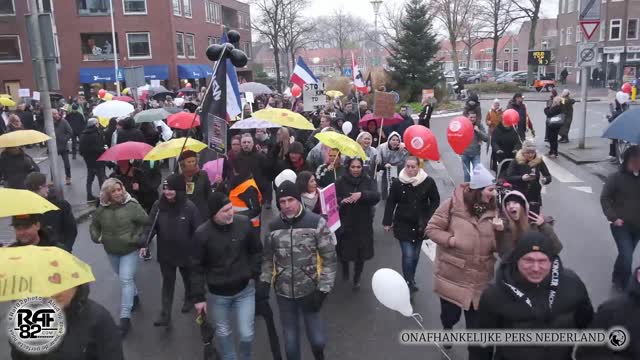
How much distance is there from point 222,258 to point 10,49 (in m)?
41.4

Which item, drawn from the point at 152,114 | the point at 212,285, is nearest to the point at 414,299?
the point at 212,285

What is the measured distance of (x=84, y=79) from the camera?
4062 cm

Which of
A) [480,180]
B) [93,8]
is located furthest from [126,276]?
[93,8]

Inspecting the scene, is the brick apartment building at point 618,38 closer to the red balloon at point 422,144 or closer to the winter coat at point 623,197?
the winter coat at point 623,197

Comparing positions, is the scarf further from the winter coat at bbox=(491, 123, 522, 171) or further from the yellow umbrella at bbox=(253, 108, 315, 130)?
the winter coat at bbox=(491, 123, 522, 171)

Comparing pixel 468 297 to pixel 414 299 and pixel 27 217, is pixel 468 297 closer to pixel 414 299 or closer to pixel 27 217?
pixel 414 299

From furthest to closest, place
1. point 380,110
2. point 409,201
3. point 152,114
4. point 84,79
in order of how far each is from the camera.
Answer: point 84,79 → point 152,114 → point 380,110 → point 409,201

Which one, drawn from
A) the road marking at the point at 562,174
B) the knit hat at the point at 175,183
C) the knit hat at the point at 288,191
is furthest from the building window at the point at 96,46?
the knit hat at the point at 288,191

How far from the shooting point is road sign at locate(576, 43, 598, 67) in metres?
14.8

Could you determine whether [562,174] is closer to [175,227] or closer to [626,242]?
[626,242]

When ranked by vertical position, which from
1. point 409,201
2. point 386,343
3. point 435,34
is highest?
point 435,34

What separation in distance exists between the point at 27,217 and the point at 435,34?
2814 cm

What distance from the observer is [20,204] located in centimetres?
409

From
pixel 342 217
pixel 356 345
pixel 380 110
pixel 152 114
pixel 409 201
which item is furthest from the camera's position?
pixel 152 114
